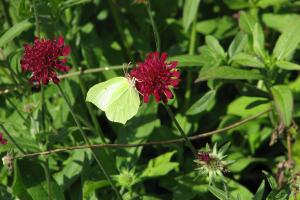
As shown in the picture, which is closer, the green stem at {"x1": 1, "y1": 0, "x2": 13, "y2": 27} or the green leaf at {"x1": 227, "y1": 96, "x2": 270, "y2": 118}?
the green leaf at {"x1": 227, "y1": 96, "x2": 270, "y2": 118}

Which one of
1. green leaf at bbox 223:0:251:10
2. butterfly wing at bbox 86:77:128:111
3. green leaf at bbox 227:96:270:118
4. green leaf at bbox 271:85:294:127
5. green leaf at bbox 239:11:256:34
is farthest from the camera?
green leaf at bbox 223:0:251:10

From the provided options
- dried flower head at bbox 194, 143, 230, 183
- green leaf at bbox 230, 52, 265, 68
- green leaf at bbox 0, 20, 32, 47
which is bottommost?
dried flower head at bbox 194, 143, 230, 183

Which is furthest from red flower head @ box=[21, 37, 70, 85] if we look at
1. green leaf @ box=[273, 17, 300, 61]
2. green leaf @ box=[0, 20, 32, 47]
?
green leaf @ box=[273, 17, 300, 61]

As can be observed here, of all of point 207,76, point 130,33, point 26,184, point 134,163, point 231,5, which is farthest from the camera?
point 130,33

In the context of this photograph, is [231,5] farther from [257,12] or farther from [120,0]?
[120,0]

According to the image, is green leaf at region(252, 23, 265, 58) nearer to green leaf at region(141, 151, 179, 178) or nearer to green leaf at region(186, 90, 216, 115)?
green leaf at region(186, 90, 216, 115)

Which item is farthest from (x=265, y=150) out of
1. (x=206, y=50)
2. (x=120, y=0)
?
(x=120, y=0)
